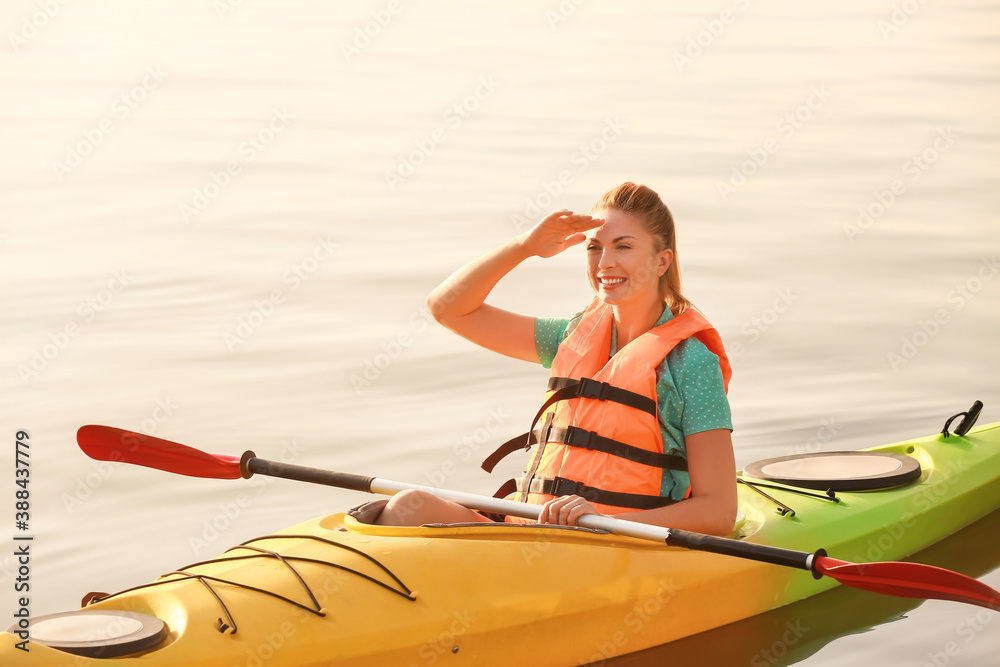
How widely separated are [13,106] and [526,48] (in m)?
5.39

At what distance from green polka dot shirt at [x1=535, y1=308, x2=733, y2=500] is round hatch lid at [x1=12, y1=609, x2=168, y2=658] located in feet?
4.02

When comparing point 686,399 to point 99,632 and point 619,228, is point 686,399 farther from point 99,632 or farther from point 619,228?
point 99,632

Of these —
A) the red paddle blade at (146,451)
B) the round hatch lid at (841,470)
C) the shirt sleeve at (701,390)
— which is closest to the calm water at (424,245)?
the round hatch lid at (841,470)

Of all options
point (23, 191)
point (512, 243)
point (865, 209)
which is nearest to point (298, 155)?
point (23, 191)

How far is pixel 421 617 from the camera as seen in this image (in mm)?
2859

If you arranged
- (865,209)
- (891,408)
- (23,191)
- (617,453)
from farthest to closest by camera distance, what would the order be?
(23,191)
(865,209)
(891,408)
(617,453)

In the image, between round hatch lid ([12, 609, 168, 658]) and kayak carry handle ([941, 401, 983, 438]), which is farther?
kayak carry handle ([941, 401, 983, 438])

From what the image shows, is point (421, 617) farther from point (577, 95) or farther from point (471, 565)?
point (577, 95)

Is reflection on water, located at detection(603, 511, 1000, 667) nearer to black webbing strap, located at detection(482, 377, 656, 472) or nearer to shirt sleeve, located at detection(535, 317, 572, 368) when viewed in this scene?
black webbing strap, located at detection(482, 377, 656, 472)
